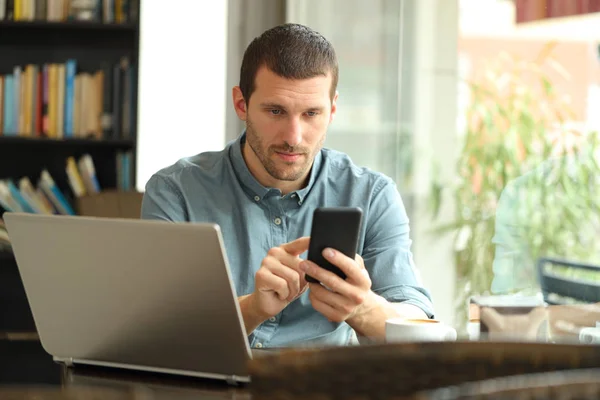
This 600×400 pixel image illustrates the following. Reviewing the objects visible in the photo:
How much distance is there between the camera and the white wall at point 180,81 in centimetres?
423

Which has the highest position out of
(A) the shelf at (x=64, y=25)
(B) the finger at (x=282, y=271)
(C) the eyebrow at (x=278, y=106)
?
(A) the shelf at (x=64, y=25)

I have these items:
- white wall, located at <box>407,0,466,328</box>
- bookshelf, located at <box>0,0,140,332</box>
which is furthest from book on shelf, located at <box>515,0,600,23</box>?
bookshelf, located at <box>0,0,140,332</box>

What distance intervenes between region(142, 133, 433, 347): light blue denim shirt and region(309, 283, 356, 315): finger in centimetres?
35

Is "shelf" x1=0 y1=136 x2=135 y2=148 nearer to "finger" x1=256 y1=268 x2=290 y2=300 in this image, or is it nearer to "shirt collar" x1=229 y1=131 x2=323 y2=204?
"shirt collar" x1=229 y1=131 x2=323 y2=204

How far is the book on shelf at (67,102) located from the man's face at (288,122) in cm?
205

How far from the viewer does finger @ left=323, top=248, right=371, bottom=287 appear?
1.35 metres

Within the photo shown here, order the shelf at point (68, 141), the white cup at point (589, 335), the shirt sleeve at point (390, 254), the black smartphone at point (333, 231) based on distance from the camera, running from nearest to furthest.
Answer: the black smartphone at point (333, 231)
the white cup at point (589, 335)
the shirt sleeve at point (390, 254)
the shelf at point (68, 141)

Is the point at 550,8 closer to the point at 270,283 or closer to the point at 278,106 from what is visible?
the point at 278,106

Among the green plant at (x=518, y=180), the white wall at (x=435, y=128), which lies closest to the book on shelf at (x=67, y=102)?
the white wall at (x=435, y=128)

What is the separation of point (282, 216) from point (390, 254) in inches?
9.4

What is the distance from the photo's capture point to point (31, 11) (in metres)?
3.83

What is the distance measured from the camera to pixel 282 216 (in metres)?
1.92

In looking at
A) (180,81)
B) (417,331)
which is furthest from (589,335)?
(180,81)

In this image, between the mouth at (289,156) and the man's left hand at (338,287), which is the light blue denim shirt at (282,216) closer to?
the mouth at (289,156)
